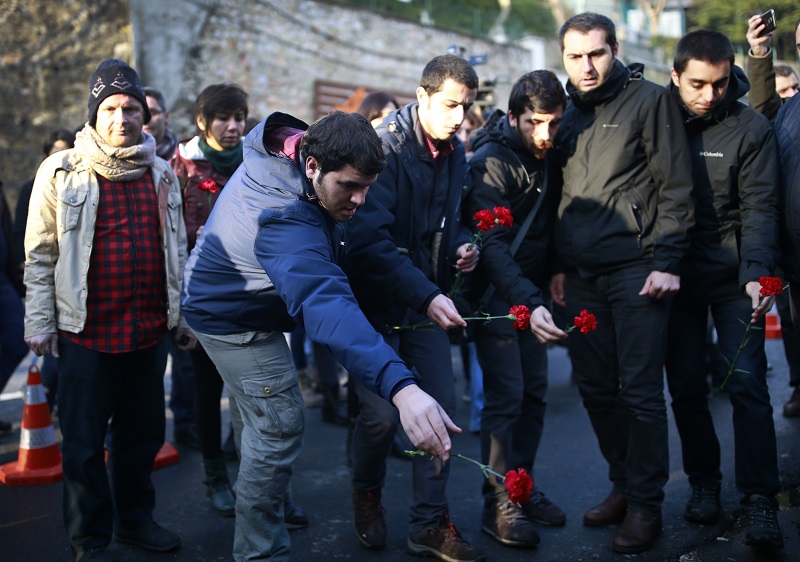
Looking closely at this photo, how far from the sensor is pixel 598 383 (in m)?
4.21

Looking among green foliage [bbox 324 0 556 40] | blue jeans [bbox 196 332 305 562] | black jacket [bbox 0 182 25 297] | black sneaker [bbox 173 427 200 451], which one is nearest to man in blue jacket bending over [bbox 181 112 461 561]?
blue jeans [bbox 196 332 305 562]

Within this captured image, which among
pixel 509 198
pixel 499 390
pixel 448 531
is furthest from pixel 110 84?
pixel 448 531

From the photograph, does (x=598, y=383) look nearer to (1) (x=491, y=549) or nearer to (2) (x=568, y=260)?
(2) (x=568, y=260)

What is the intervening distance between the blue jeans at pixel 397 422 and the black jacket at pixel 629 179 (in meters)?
0.89

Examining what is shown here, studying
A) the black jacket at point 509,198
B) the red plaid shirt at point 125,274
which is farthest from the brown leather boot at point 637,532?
the red plaid shirt at point 125,274

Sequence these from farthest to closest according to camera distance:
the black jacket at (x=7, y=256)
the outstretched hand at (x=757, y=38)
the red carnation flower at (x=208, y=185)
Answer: the black jacket at (x=7, y=256), the red carnation flower at (x=208, y=185), the outstretched hand at (x=757, y=38)

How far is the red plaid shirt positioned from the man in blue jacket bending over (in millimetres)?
594

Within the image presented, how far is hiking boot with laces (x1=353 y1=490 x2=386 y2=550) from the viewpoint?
155 inches

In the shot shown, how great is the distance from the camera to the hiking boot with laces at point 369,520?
3.94 metres

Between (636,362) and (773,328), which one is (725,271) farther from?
(773,328)

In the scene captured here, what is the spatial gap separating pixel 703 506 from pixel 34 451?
Answer: 384 cm

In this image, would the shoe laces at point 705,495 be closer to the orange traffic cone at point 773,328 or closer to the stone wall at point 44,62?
the orange traffic cone at point 773,328

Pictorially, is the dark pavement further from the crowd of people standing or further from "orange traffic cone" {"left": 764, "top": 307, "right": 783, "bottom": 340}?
"orange traffic cone" {"left": 764, "top": 307, "right": 783, "bottom": 340}

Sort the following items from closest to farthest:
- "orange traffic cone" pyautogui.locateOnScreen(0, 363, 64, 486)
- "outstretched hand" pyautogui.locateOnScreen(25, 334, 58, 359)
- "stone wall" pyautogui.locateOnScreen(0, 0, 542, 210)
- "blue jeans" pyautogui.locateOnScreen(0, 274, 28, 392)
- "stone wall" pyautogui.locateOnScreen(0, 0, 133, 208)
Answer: "outstretched hand" pyautogui.locateOnScreen(25, 334, 58, 359) → "orange traffic cone" pyautogui.locateOnScreen(0, 363, 64, 486) → "blue jeans" pyautogui.locateOnScreen(0, 274, 28, 392) → "stone wall" pyautogui.locateOnScreen(0, 0, 133, 208) → "stone wall" pyautogui.locateOnScreen(0, 0, 542, 210)
